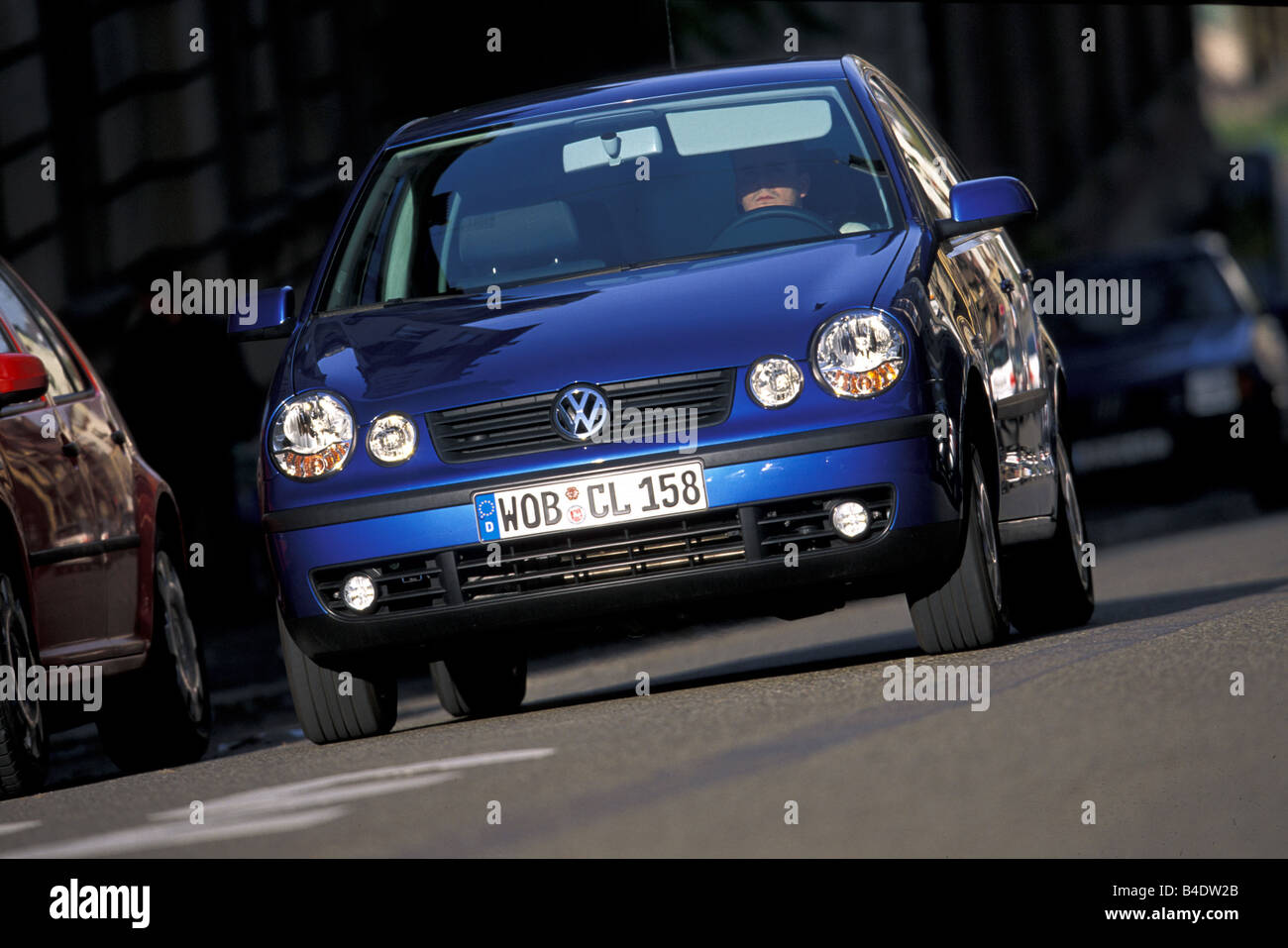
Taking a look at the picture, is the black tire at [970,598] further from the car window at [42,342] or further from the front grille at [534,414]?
the car window at [42,342]

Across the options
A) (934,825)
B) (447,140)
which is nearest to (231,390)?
(447,140)

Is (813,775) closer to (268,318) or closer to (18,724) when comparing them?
(18,724)

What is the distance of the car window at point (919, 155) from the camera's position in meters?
8.69

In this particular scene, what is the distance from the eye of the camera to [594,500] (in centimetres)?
749

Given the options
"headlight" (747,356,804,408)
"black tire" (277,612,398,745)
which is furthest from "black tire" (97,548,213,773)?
"headlight" (747,356,804,408)

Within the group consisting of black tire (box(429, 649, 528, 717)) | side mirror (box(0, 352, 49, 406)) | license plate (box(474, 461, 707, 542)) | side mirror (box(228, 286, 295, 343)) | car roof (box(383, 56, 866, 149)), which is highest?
car roof (box(383, 56, 866, 149))

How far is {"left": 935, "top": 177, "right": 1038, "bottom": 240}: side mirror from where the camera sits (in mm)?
8336

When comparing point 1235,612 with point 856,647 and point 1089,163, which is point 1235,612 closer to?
point 856,647

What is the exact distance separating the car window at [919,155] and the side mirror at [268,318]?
76.1 inches

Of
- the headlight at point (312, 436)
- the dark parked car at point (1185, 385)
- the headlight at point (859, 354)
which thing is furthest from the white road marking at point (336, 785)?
the dark parked car at point (1185, 385)

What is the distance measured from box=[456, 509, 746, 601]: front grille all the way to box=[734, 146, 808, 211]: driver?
4.34ft

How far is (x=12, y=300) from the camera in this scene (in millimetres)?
9094

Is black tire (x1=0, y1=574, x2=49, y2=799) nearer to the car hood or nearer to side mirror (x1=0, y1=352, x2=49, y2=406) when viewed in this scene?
side mirror (x1=0, y1=352, x2=49, y2=406)
